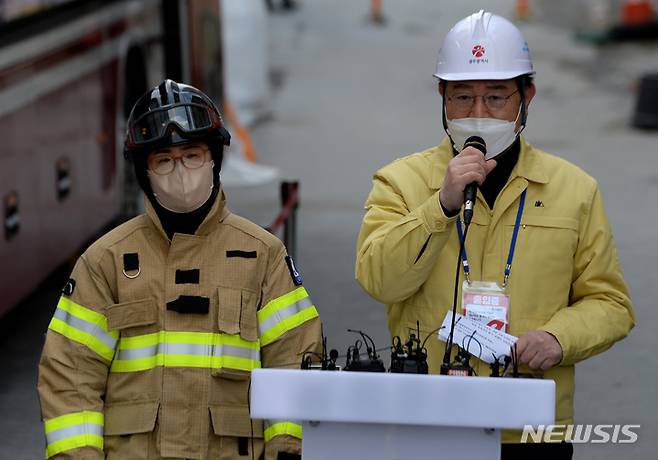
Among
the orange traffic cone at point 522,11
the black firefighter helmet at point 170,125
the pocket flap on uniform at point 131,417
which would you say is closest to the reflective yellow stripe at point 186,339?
the pocket flap on uniform at point 131,417

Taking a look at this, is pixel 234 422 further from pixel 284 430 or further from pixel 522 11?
pixel 522 11

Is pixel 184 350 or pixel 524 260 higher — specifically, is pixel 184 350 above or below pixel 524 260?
below

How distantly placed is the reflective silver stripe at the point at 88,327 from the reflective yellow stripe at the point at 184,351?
0.04 metres

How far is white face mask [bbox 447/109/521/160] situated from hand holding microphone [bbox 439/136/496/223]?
24 centimetres

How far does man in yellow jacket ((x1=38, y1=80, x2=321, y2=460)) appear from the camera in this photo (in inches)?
147

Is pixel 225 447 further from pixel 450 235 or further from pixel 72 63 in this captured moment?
pixel 72 63

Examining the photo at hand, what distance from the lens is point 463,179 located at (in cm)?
370

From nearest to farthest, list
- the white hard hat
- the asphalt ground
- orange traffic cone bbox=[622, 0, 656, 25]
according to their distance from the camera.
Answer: the white hard hat, the asphalt ground, orange traffic cone bbox=[622, 0, 656, 25]

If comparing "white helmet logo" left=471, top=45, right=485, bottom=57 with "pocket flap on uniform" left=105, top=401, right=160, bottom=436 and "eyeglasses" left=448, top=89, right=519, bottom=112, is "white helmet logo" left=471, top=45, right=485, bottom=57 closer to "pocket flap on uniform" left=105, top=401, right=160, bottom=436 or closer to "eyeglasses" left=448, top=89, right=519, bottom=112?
"eyeglasses" left=448, top=89, right=519, bottom=112

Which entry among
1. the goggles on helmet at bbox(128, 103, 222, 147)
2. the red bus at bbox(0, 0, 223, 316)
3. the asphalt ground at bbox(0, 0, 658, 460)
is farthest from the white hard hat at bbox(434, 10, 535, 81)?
the red bus at bbox(0, 0, 223, 316)

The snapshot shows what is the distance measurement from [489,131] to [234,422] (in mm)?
1132

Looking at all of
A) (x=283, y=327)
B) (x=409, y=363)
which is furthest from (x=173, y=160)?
(x=409, y=363)

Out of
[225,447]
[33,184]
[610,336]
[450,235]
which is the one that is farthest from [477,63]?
[33,184]

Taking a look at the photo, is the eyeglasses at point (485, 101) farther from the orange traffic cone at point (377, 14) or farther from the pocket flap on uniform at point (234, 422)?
the orange traffic cone at point (377, 14)
